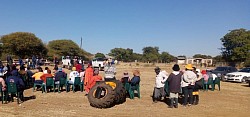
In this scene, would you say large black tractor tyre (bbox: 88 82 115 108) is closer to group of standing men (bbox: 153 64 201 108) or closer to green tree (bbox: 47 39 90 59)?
group of standing men (bbox: 153 64 201 108)

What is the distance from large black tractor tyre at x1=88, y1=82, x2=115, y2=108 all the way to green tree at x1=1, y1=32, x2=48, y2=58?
4772 cm

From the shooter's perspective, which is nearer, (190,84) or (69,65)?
(190,84)

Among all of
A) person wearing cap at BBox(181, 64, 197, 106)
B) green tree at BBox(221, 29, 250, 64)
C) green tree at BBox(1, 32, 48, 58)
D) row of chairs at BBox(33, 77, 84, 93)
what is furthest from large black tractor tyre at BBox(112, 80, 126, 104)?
green tree at BBox(221, 29, 250, 64)

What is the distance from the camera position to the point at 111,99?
1024 centimetres

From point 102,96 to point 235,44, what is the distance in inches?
2603

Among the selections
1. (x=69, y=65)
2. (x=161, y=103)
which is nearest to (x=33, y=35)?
(x=69, y=65)

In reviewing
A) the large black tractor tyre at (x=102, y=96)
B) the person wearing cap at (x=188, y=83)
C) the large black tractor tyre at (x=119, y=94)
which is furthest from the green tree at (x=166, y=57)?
the large black tractor tyre at (x=102, y=96)

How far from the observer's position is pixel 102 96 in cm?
1114

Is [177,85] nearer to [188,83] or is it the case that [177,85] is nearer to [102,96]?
[188,83]

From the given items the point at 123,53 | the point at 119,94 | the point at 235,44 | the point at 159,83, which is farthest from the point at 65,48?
the point at 119,94

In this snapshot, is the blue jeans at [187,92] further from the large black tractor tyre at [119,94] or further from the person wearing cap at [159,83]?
the large black tractor tyre at [119,94]

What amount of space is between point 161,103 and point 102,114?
3.14 m

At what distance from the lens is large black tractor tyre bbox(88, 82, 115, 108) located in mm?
10172

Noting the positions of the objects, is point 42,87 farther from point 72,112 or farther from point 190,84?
point 190,84
